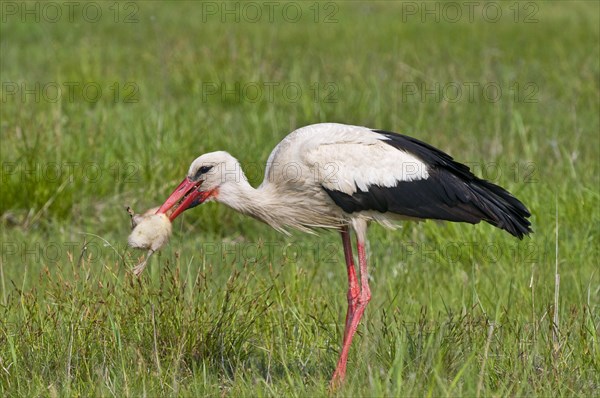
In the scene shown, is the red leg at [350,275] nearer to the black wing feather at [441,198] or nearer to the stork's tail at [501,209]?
the black wing feather at [441,198]

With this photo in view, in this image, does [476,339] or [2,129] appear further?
[2,129]

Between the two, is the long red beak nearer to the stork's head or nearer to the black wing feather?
the stork's head

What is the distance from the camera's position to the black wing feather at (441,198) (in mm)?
4633

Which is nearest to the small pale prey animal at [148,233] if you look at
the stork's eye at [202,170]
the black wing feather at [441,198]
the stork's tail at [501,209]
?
the stork's eye at [202,170]

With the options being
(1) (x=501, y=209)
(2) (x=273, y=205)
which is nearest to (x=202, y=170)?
(2) (x=273, y=205)

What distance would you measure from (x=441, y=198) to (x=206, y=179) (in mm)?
1064

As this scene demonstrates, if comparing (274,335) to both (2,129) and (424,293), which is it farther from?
(2,129)

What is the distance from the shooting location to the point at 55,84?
8883 mm

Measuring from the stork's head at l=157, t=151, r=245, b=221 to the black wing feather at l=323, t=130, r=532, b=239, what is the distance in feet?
1.51

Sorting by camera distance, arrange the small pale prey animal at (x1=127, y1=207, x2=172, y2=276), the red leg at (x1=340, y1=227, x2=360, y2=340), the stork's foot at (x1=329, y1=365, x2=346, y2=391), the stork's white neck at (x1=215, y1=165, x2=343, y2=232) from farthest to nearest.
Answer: the red leg at (x1=340, y1=227, x2=360, y2=340) < the stork's white neck at (x1=215, y1=165, x2=343, y2=232) < the small pale prey animal at (x1=127, y1=207, x2=172, y2=276) < the stork's foot at (x1=329, y1=365, x2=346, y2=391)

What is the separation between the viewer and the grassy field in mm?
4027

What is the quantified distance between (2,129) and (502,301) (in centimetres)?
362

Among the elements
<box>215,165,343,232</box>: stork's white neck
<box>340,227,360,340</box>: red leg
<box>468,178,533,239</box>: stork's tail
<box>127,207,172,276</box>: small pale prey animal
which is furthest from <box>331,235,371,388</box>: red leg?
<box>127,207,172,276</box>: small pale prey animal

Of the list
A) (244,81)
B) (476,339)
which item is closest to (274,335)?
(476,339)
